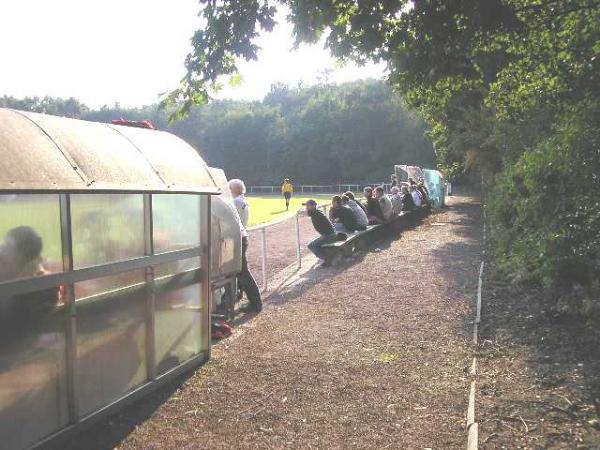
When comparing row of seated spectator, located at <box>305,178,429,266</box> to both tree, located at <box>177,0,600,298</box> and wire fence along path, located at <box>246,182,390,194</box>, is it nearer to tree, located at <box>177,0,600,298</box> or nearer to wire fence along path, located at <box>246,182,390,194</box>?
tree, located at <box>177,0,600,298</box>

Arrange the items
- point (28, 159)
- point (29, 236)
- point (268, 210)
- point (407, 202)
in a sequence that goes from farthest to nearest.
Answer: point (268, 210), point (407, 202), point (29, 236), point (28, 159)

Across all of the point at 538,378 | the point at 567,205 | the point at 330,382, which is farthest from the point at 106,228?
the point at 567,205

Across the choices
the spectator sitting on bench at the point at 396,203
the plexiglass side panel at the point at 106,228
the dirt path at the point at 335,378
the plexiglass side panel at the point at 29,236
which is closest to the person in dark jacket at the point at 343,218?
the spectator sitting on bench at the point at 396,203

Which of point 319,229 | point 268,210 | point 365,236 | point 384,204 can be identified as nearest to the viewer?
point 319,229

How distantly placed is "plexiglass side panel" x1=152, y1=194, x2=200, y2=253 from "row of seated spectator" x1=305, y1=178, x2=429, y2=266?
608cm

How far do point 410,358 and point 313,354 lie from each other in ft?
3.46

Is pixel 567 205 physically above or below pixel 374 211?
above

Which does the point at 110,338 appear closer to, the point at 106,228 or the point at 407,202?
the point at 106,228

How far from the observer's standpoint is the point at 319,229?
1256cm

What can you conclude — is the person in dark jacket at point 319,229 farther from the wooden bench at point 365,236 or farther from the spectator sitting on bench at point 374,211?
the spectator sitting on bench at point 374,211

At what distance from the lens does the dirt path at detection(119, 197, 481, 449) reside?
4.50 meters

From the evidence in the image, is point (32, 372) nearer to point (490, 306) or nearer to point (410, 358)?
point (410, 358)

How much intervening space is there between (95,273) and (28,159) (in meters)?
1.13

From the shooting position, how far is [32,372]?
4074mm
